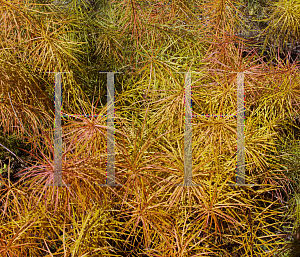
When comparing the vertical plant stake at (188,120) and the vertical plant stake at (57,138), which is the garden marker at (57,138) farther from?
the vertical plant stake at (188,120)

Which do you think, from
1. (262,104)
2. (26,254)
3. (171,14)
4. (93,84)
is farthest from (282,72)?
(26,254)

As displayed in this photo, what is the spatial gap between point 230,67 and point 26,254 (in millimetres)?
1081

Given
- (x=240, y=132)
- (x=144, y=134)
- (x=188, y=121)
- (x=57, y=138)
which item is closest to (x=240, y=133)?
(x=240, y=132)

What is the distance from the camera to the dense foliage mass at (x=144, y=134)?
943 mm

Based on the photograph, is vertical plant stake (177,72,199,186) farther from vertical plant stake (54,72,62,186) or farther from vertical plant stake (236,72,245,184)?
vertical plant stake (54,72,62,186)

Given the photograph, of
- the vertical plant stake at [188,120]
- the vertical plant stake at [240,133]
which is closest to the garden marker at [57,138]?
the vertical plant stake at [188,120]

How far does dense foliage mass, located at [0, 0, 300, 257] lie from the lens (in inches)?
37.1

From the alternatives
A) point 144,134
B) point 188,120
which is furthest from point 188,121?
point 144,134

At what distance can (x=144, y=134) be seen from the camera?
1.10 m

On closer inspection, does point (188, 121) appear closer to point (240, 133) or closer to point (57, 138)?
point (240, 133)

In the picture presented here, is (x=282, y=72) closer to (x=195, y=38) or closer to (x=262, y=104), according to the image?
(x=262, y=104)

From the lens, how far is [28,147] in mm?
1420

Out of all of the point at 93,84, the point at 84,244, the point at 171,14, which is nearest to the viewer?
the point at 84,244

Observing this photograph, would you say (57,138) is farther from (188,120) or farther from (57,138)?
(188,120)
